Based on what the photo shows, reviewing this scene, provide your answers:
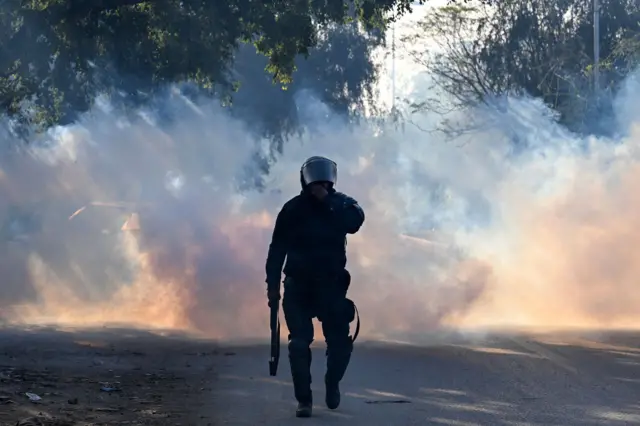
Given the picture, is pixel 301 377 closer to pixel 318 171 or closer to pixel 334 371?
pixel 334 371

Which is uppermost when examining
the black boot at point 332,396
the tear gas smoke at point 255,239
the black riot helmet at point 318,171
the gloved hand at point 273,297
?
the tear gas smoke at point 255,239

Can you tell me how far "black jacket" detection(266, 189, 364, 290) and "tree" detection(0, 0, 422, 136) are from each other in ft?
29.8

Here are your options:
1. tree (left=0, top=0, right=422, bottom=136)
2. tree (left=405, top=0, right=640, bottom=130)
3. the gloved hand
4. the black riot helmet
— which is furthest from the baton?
tree (left=405, top=0, right=640, bottom=130)

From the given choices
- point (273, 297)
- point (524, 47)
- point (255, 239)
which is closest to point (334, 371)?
point (273, 297)

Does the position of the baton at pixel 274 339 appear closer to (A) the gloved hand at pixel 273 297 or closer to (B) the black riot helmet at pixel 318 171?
(A) the gloved hand at pixel 273 297

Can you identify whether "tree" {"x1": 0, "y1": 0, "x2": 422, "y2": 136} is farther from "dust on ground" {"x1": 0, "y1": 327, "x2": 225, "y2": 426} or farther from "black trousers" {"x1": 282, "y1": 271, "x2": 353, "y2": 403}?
"black trousers" {"x1": 282, "y1": 271, "x2": 353, "y2": 403}

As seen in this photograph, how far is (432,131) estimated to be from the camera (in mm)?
48094

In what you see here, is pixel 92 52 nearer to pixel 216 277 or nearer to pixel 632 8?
pixel 216 277

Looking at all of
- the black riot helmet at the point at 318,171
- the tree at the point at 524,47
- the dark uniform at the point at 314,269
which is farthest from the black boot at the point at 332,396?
the tree at the point at 524,47

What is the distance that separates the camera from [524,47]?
4475 cm

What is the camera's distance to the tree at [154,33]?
57.6 ft

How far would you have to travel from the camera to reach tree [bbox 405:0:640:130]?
1652 inches

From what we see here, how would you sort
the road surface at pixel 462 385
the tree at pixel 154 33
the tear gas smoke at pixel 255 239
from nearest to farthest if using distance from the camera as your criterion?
the road surface at pixel 462 385, the tear gas smoke at pixel 255 239, the tree at pixel 154 33

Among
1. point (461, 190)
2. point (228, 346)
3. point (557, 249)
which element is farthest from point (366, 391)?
point (461, 190)
